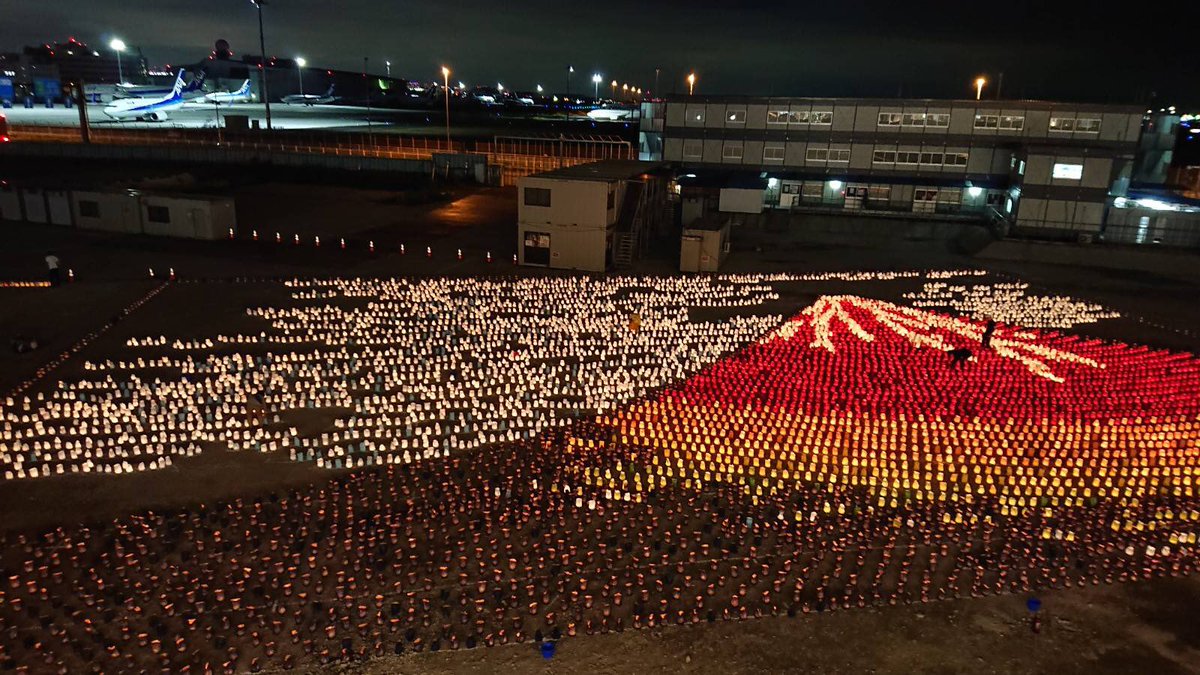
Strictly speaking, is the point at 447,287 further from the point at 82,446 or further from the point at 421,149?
the point at 421,149

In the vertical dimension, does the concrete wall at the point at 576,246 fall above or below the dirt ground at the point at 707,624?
above

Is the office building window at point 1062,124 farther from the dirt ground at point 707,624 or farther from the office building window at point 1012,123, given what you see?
the dirt ground at point 707,624

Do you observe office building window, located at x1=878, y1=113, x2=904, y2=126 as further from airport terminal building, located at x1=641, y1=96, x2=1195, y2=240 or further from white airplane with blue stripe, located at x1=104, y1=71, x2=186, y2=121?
white airplane with blue stripe, located at x1=104, y1=71, x2=186, y2=121

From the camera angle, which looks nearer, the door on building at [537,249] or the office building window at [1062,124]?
the door on building at [537,249]

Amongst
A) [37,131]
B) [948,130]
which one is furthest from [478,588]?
[37,131]

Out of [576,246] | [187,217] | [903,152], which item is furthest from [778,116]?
[187,217]

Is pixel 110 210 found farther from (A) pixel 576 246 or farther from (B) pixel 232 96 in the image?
(B) pixel 232 96

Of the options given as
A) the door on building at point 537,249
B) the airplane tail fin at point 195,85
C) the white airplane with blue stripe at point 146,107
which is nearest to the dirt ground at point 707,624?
the door on building at point 537,249
